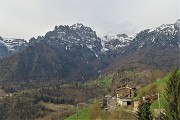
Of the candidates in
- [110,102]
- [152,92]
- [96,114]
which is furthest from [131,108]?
[110,102]

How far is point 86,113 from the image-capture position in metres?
198

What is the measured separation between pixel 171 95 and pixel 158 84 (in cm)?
10916

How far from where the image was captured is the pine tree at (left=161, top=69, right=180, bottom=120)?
5141 cm

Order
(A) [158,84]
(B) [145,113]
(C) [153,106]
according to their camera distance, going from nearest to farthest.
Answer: (B) [145,113] → (C) [153,106] → (A) [158,84]

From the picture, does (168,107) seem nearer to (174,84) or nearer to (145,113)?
(174,84)

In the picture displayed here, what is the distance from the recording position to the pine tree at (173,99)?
2024 inches

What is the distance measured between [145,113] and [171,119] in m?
10.0

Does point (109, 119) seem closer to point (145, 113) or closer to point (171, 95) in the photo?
point (145, 113)

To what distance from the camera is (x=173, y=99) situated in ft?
172

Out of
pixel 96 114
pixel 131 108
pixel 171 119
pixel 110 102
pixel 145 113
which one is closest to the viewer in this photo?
pixel 171 119

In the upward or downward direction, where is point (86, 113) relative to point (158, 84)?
downward

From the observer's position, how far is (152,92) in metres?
153

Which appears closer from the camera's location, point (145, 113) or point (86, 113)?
point (145, 113)

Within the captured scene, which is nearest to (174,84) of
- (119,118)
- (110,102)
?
(119,118)
